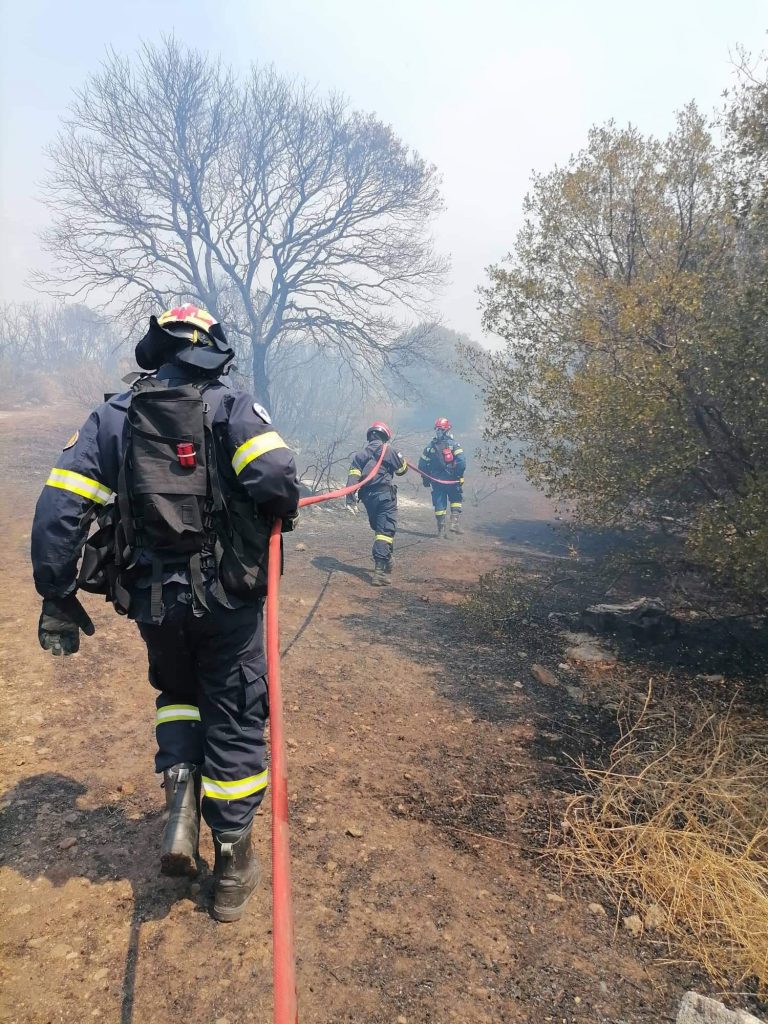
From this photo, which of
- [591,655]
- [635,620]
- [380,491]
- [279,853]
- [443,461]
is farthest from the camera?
[443,461]

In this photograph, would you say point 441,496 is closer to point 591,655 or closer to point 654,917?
point 591,655

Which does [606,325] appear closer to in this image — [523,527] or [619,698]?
[619,698]

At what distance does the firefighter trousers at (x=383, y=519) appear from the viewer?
768cm

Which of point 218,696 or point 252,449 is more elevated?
point 252,449

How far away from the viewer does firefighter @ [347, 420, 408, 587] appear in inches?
304

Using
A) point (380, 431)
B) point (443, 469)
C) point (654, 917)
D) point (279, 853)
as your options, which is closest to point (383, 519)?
point (380, 431)

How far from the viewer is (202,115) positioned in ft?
50.5

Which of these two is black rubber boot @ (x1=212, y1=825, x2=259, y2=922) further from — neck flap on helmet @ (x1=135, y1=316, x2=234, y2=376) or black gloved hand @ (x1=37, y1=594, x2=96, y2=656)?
neck flap on helmet @ (x1=135, y1=316, x2=234, y2=376)

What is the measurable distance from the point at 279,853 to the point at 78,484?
1.47 meters

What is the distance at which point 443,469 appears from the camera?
11750 millimetres

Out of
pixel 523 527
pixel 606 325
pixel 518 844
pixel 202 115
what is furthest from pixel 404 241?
pixel 518 844

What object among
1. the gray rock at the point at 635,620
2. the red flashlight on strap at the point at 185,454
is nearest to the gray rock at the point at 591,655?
the gray rock at the point at 635,620

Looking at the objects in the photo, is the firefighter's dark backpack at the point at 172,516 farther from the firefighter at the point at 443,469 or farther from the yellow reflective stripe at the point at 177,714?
the firefighter at the point at 443,469

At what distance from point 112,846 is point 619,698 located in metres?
3.16
